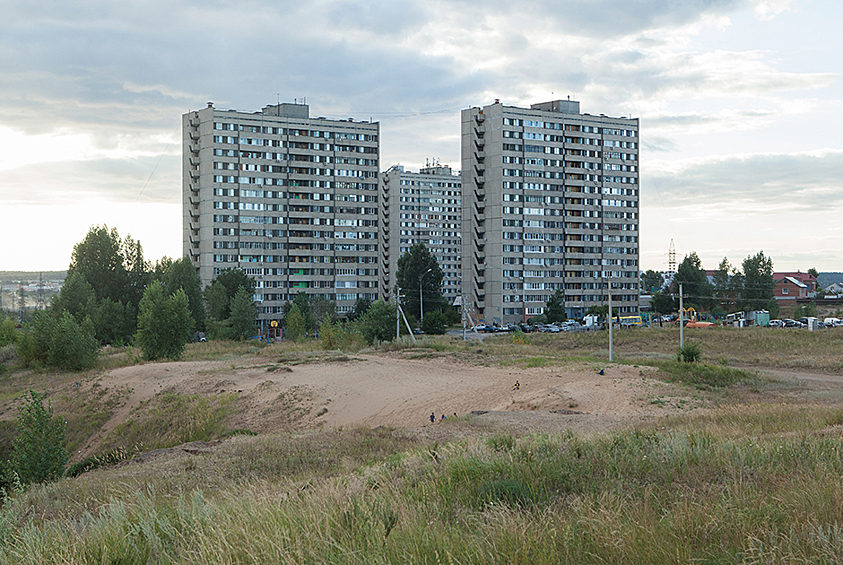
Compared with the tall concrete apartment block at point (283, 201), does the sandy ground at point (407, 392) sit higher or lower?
lower

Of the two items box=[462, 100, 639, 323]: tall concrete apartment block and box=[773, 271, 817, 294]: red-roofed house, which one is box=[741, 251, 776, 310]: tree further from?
box=[773, 271, 817, 294]: red-roofed house

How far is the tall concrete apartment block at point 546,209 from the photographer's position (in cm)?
10806

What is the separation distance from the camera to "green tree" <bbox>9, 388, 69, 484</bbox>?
21.2 meters

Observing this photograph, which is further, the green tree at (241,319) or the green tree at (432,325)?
the green tree at (432,325)

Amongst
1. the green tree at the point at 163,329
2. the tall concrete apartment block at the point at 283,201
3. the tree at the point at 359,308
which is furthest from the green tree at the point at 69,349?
the tall concrete apartment block at the point at 283,201

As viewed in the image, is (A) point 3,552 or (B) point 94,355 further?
(B) point 94,355

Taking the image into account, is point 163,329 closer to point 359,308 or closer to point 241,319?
point 241,319

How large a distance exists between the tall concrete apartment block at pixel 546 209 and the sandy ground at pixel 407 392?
6734 centimetres

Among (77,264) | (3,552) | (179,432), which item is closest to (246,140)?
(77,264)

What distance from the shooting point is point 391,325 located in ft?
188

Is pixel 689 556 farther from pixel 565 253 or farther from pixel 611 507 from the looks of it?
pixel 565 253

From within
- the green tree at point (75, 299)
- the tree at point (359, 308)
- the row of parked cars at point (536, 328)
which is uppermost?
the green tree at point (75, 299)

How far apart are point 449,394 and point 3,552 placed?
2483 centimetres

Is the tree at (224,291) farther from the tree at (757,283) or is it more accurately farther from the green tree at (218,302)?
the tree at (757,283)
